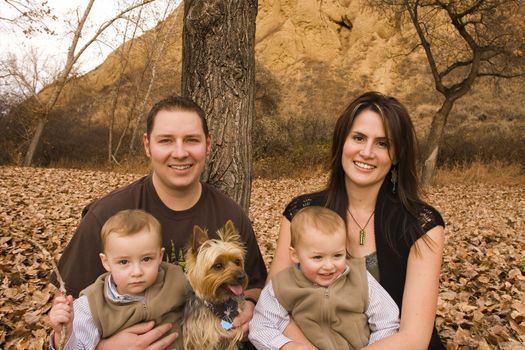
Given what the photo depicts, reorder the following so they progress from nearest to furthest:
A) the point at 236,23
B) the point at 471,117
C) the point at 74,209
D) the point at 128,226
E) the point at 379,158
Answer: the point at 128,226
the point at 379,158
the point at 236,23
the point at 74,209
the point at 471,117

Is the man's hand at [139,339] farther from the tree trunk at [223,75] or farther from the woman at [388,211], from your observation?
the tree trunk at [223,75]

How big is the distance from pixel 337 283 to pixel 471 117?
30.2 meters

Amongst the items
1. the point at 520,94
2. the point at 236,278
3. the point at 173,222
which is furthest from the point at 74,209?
the point at 520,94

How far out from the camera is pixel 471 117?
29.6 m

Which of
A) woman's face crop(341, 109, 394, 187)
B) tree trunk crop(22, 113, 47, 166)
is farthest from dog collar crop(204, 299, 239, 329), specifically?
tree trunk crop(22, 113, 47, 166)

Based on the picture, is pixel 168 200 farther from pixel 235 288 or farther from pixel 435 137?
pixel 435 137

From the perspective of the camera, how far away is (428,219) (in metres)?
3.14

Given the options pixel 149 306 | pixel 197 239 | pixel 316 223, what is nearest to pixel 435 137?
pixel 316 223

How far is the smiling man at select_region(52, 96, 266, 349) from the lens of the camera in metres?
3.18

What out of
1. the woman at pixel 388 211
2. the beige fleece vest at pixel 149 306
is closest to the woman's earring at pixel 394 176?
the woman at pixel 388 211

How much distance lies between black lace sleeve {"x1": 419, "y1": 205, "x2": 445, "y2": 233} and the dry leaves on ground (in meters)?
1.72

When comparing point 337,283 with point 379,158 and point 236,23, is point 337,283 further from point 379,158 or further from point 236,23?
point 236,23

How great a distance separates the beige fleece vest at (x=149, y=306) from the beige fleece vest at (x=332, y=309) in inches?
26.7

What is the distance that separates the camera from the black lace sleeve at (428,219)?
310cm
